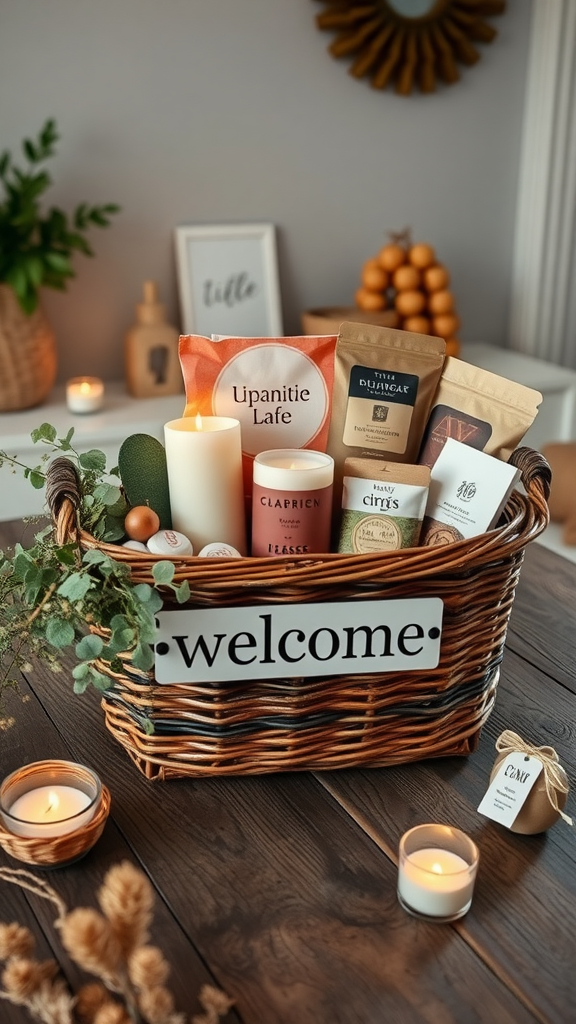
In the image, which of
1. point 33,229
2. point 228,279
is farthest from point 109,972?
point 228,279

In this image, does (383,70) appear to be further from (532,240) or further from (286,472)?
(286,472)

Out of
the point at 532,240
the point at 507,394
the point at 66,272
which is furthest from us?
the point at 532,240

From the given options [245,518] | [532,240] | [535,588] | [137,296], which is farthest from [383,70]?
[245,518]

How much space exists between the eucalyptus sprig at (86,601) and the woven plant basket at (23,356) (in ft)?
4.53

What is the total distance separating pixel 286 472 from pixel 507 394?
23 cm

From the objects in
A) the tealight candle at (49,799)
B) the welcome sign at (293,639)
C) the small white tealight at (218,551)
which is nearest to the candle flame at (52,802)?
the tealight candle at (49,799)

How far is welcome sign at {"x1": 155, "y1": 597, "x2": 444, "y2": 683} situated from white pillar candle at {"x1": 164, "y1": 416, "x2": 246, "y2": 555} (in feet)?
0.43

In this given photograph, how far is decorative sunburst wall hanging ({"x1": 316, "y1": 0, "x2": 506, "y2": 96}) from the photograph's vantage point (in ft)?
8.02

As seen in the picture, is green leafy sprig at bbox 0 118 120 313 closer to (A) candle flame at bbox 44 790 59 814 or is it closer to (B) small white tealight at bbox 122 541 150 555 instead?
(B) small white tealight at bbox 122 541 150 555

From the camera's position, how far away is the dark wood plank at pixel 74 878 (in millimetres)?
634

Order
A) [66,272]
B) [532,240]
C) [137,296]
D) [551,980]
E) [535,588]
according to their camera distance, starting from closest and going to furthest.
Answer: [551,980], [535,588], [66,272], [137,296], [532,240]

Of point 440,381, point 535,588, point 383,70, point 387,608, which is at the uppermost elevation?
point 383,70

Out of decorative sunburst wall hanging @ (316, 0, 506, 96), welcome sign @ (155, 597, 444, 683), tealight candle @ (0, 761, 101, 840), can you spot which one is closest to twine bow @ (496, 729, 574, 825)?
welcome sign @ (155, 597, 444, 683)

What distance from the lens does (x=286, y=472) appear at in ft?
2.71
